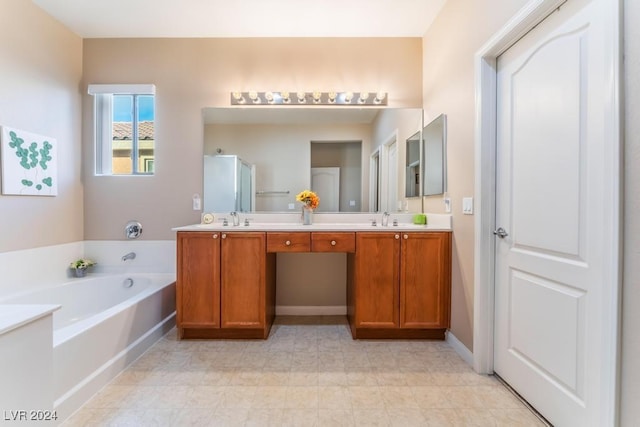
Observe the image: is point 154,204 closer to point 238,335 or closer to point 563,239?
point 238,335

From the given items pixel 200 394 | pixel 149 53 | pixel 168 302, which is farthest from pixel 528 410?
pixel 149 53

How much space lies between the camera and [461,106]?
2.04 m

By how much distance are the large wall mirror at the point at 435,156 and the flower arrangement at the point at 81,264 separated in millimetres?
3045

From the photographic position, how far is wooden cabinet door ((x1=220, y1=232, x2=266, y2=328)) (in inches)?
86.7

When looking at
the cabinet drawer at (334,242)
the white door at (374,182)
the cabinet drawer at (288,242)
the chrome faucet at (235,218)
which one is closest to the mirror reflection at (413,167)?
the white door at (374,182)

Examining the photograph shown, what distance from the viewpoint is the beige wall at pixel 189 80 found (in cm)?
273

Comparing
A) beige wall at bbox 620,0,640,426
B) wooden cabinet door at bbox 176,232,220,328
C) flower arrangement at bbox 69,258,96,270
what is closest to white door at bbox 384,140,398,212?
wooden cabinet door at bbox 176,232,220,328

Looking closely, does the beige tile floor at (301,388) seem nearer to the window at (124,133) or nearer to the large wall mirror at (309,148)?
the large wall mirror at (309,148)

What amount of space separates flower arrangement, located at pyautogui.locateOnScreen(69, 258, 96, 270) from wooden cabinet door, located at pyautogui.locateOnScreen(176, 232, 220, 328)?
1102 mm

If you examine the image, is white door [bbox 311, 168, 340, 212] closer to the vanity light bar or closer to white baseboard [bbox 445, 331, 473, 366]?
the vanity light bar

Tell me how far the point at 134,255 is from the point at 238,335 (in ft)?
4.24

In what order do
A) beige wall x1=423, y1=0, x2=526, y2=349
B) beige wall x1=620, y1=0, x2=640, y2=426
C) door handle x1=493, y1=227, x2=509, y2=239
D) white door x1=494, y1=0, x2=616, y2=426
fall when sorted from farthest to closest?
1. beige wall x1=423, y1=0, x2=526, y2=349
2. door handle x1=493, y1=227, x2=509, y2=239
3. white door x1=494, y1=0, x2=616, y2=426
4. beige wall x1=620, y1=0, x2=640, y2=426

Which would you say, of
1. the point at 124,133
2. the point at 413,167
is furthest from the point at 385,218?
the point at 124,133

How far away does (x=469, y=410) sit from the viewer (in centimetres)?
151
